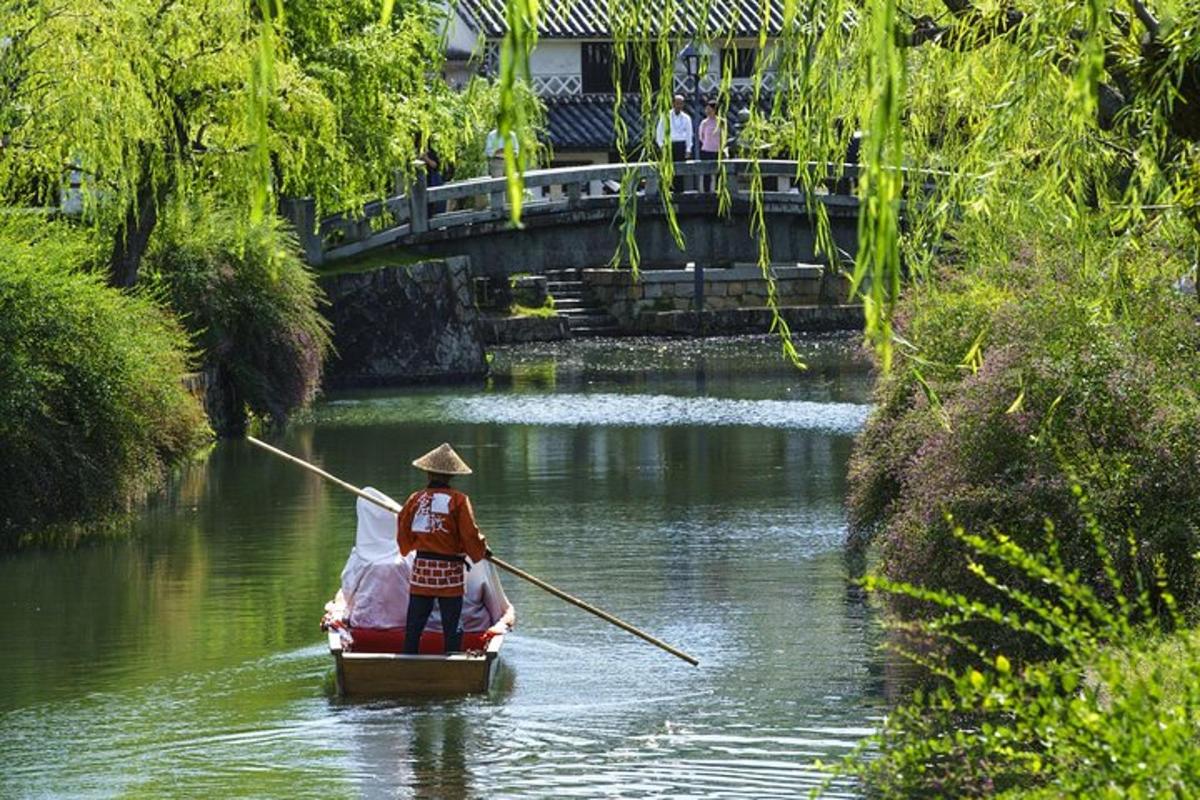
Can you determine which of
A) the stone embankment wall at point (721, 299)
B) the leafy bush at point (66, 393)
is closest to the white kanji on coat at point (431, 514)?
the leafy bush at point (66, 393)

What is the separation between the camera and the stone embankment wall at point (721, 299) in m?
45.2

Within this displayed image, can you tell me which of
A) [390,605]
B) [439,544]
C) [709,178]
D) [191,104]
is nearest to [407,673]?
[439,544]

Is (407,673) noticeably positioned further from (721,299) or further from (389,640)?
(721,299)

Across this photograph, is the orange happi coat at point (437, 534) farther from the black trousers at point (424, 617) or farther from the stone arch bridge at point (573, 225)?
the stone arch bridge at point (573, 225)

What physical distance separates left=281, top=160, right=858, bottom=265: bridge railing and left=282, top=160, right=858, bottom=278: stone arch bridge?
21 mm

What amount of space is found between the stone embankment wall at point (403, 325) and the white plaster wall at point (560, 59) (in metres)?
16.3

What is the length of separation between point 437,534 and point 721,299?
1312 inches

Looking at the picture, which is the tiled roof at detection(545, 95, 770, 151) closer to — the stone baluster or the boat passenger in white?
the stone baluster

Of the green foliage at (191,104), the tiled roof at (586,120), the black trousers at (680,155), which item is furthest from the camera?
the tiled roof at (586,120)

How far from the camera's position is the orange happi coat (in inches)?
526

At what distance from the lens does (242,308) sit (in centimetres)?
2731

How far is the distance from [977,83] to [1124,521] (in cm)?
246

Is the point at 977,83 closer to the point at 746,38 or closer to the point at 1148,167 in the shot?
the point at 1148,167

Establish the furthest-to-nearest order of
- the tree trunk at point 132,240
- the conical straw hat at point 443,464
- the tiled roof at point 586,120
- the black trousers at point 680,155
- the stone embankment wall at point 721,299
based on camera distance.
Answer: the tiled roof at point 586,120 → the stone embankment wall at point 721,299 → the black trousers at point 680,155 → the tree trunk at point 132,240 → the conical straw hat at point 443,464
